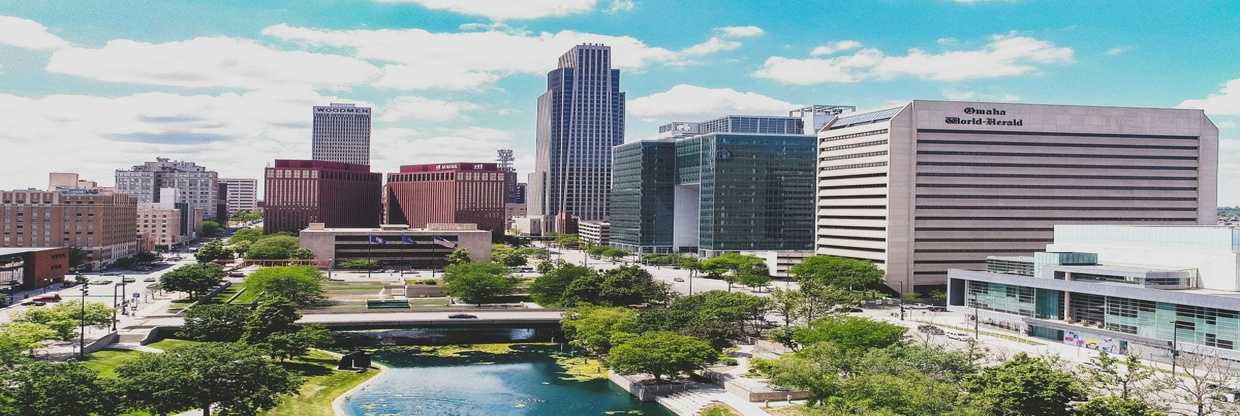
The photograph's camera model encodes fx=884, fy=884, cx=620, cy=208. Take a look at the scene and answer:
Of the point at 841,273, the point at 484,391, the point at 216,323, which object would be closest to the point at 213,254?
the point at 216,323

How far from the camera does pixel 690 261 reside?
510 feet

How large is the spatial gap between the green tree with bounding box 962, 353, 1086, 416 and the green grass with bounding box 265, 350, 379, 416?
140 feet

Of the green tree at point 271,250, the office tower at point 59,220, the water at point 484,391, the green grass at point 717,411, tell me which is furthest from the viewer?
the green tree at point 271,250

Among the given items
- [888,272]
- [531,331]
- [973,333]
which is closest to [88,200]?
[531,331]

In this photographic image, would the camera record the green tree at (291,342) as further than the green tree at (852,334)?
Yes

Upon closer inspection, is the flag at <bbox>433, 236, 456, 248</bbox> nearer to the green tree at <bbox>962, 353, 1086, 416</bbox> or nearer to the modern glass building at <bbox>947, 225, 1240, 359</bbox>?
the modern glass building at <bbox>947, 225, 1240, 359</bbox>

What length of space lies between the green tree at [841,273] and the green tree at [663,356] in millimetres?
49564

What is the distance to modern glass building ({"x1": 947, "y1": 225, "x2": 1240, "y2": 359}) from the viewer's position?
73688 millimetres

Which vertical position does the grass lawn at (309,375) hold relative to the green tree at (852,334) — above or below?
below

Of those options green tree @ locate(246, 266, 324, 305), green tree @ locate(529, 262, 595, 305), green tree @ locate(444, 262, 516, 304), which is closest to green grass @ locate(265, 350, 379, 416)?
green tree @ locate(246, 266, 324, 305)

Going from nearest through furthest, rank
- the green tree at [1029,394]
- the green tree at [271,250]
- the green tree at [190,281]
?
the green tree at [1029,394]
the green tree at [190,281]
the green tree at [271,250]

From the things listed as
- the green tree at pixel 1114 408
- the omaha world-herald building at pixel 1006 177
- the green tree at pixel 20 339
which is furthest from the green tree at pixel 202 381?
the omaha world-herald building at pixel 1006 177

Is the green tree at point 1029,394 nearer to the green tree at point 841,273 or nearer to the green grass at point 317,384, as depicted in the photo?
the green grass at point 317,384

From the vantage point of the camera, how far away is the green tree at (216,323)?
77812 mm
